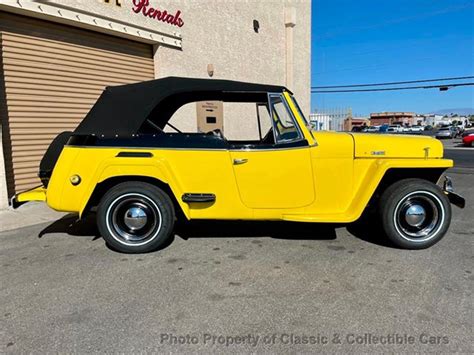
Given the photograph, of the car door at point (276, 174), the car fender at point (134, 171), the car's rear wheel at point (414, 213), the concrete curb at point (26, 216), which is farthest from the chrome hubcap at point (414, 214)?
the concrete curb at point (26, 216)

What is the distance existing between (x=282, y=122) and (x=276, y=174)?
26.1 inches

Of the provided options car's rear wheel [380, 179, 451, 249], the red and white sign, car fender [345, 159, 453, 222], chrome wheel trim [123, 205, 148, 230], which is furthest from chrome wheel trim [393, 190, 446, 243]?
the red and white sign

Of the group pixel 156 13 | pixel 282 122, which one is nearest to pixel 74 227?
pixel 282 122

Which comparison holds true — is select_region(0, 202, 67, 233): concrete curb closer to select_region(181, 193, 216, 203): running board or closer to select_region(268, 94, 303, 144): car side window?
select_region(181, 193, 216, 203): running board

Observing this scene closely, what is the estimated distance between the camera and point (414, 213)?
387 cm

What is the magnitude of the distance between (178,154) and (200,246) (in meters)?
1.15

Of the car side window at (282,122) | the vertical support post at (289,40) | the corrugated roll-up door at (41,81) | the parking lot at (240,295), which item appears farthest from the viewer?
the vertical support post at (289,40)

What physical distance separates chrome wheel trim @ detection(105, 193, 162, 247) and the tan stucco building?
3.66 m

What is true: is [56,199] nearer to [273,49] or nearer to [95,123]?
[95,123]

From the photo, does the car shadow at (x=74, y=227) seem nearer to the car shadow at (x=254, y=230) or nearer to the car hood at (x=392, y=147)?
the car shadow at (x=254, y=230)

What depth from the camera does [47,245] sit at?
13.9 feet

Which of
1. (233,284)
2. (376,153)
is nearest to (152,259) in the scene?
(233,284)

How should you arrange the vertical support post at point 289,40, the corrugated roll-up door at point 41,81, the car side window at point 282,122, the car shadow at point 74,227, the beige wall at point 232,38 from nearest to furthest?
the car side window at point 282,122 < the car shadow at point 74,227 < the corrugated roll-up door at point 41,81 < the beige wall at point 232,38 < the vertical support post at point 289,40

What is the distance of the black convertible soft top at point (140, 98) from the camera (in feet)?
12.9
